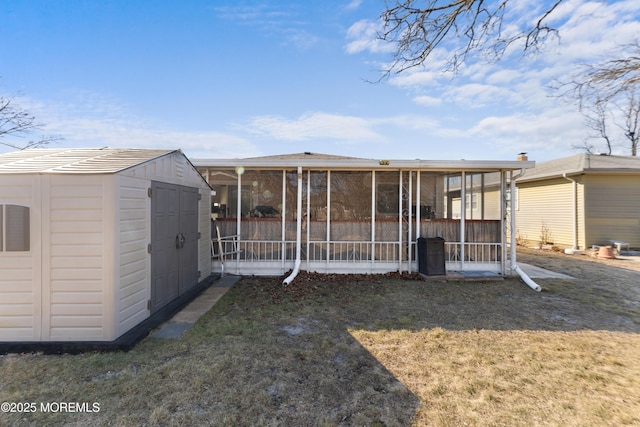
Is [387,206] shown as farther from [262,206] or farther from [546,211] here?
[546,211]

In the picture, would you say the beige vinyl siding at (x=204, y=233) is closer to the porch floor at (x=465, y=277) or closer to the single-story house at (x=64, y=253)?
the single-story house at (x=64, y=253)

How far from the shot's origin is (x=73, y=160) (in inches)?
139

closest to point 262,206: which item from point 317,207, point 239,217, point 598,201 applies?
point 239,217

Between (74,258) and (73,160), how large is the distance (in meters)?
1.31

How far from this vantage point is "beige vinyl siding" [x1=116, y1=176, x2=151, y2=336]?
322 cm

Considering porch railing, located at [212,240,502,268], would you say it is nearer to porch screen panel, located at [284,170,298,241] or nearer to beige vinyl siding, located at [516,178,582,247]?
porch screen panel, located at [284,170,298,241]

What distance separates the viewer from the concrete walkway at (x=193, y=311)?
139 inches

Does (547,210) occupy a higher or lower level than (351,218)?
higher

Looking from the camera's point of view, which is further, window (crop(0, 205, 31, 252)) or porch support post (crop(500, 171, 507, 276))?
porch support post (crop(500, 171, 507, 276))

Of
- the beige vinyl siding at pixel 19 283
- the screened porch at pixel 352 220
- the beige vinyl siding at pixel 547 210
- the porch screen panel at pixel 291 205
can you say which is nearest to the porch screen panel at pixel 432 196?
the screened porch at pixel 352 220

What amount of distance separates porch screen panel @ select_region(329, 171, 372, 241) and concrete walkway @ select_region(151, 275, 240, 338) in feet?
8.47

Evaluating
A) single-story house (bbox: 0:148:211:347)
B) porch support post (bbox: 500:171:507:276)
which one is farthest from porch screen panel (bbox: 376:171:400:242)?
single-story house (bbox: 0:148:211:347)

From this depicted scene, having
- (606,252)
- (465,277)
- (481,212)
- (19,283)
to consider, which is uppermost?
(481,212)

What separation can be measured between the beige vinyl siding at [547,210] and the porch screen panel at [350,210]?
930cm
